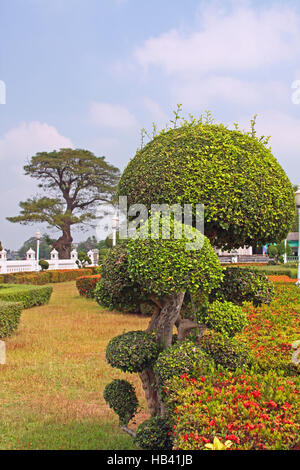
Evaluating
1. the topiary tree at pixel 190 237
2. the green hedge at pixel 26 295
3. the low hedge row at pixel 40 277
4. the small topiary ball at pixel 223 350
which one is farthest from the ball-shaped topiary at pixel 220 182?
the low hedge row at pixel 40 277

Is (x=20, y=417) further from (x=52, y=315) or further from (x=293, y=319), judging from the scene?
(x=52, y=315)

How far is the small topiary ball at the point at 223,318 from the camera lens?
140 inches

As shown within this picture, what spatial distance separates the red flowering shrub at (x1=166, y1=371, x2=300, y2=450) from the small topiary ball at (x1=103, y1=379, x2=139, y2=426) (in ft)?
2.89

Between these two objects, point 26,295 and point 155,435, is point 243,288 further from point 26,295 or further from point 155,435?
point 26,295

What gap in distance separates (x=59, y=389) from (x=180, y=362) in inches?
112

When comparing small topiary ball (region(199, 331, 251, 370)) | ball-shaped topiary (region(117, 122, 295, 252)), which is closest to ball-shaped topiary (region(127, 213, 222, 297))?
ball-shaped topiary (region(117, 122, 295, 252))

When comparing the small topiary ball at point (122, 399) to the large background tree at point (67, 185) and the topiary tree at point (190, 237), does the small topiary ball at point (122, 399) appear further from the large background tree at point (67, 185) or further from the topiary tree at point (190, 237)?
the large background tree at point (67, 185)

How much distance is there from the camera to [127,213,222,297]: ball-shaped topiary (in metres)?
3.20

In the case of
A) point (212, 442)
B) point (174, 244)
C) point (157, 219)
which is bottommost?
point (212, 442)

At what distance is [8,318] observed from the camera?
839 cm

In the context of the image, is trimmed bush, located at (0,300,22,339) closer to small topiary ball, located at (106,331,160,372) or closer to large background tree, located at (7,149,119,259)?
small topiary ball, located at (106,331,160,372)

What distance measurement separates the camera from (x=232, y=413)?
278 centimetres
